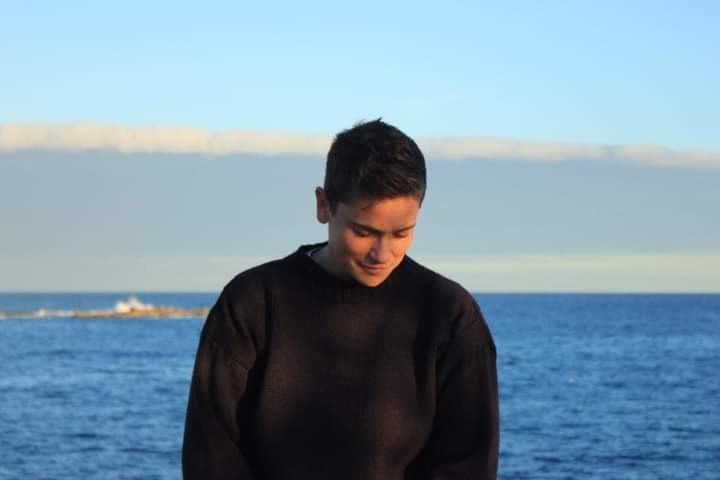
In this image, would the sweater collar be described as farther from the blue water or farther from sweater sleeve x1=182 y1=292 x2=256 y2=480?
the blue water

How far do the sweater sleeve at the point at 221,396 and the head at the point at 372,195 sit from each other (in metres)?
0.37

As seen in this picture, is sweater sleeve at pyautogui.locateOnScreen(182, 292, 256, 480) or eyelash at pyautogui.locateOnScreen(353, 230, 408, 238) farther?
sweater sleeve at pyautogui.locateOnScreen(182, 292, 256, 480)

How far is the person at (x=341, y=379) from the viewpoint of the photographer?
11.5ft

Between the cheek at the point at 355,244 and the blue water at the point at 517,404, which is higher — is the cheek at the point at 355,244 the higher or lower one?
the higher one

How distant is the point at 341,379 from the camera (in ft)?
11.6

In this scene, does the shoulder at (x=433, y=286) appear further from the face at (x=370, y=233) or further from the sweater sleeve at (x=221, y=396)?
the sweater sleeve at (x=221, y=396)

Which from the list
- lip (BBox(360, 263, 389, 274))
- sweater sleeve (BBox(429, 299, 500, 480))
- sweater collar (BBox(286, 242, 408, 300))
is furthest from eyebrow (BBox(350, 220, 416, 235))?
sweater sleeve (BBox(429, 299, 500, 480))

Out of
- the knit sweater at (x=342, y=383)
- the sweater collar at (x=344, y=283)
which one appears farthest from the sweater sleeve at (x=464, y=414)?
the sweater collar at (x=344, y=283)

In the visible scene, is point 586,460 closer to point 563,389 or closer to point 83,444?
point 83,444

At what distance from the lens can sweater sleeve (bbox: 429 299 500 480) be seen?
11.6ft

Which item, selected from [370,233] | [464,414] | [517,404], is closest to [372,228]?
[370,233]

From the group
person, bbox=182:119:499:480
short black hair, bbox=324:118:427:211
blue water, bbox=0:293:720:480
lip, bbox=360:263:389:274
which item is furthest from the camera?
blue water, bbox=0:293:720:480

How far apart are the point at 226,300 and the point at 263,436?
0.38m

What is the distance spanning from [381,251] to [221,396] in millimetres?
605
